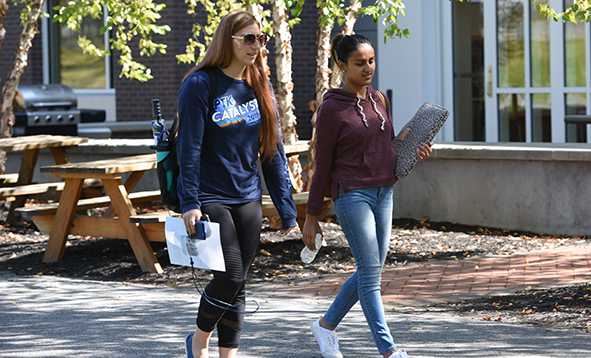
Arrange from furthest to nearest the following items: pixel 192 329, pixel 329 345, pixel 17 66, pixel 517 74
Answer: pixel 517 74 → pixel 17 66 → pixel 192 329 → pixel 329 345

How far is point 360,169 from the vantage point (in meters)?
3.77

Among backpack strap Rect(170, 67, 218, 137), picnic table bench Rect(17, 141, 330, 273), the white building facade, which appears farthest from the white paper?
the white building facade

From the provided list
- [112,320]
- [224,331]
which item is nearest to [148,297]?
[112,320]

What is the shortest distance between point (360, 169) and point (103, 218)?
3.75 meters

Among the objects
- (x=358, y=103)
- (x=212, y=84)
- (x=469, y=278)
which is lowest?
(x=469, y=278)

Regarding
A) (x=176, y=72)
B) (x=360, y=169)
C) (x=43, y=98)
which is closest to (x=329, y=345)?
(x=360, y=169)

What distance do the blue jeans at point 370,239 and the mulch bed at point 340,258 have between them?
1.48 metres

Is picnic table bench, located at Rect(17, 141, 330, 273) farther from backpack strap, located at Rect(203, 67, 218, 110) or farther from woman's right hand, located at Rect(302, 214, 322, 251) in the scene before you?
backpack strap, located at Rect(203, 67, 218, 110)

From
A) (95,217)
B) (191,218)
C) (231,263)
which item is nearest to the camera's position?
(191,218)

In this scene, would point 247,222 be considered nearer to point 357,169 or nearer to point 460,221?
point 357,169

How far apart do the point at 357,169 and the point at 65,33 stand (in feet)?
45.1

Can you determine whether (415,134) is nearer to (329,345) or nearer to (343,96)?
(343,96)

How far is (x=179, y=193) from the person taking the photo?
11.6 feet

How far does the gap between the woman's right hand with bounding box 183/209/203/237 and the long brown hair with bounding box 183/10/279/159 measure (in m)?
0.50
